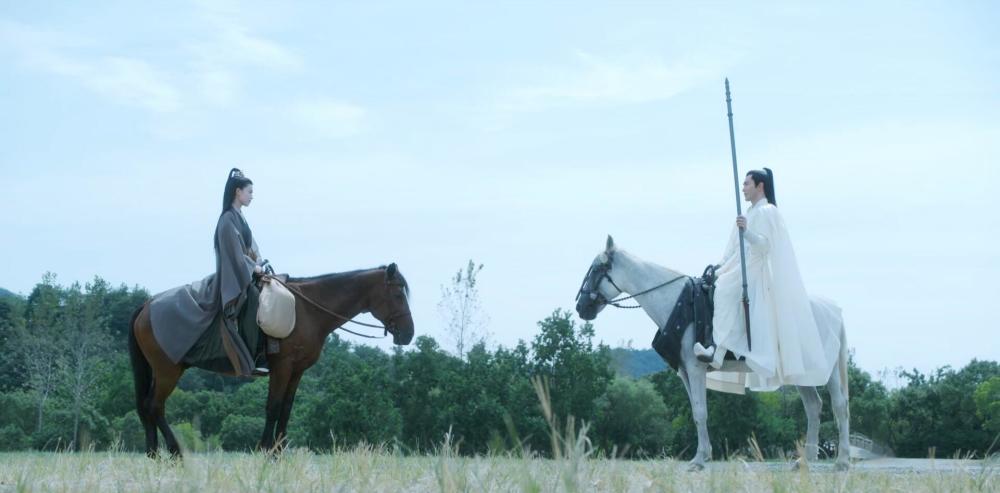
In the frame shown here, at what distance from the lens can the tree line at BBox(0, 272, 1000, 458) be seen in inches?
1135

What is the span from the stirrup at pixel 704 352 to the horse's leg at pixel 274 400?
4585 mm

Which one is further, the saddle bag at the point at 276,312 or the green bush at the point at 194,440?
the saddle bag at the point at 276,312

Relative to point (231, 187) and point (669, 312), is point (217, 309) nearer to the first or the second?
point (231, 187)

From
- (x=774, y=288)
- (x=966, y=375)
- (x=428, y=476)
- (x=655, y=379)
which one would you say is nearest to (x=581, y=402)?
(x=655, y=379)

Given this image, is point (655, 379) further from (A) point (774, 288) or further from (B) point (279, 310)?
(B) point (279, 310)

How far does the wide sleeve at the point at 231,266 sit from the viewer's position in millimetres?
11453

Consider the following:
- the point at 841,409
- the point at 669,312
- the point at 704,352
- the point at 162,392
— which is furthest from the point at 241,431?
the point at 841,409

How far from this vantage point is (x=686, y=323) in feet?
42.0

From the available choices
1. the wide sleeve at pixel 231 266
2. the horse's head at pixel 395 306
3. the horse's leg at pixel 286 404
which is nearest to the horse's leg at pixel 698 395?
the horse's head at pixel 395 306

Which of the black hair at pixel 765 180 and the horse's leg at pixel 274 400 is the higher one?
the black hair at pixel 765 180

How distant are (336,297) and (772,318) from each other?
4968 millimetres

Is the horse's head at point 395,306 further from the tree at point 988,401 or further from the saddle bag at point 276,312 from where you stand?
the tree at point 988,401

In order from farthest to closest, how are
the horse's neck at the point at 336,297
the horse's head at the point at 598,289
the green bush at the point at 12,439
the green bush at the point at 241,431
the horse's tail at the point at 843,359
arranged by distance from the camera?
the green bush at the point at 12,439 < the green bush at the point at 241,431 < the horse's head at the point at 598,289 < the horse's tail at the point at 843,359 < the horse's neck at the point at 336,297

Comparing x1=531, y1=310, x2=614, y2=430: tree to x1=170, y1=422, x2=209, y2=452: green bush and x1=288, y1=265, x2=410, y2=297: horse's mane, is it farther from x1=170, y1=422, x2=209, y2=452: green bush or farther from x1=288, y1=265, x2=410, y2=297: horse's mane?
x1=170, y1=422, x2=209, y2=452: green bush
